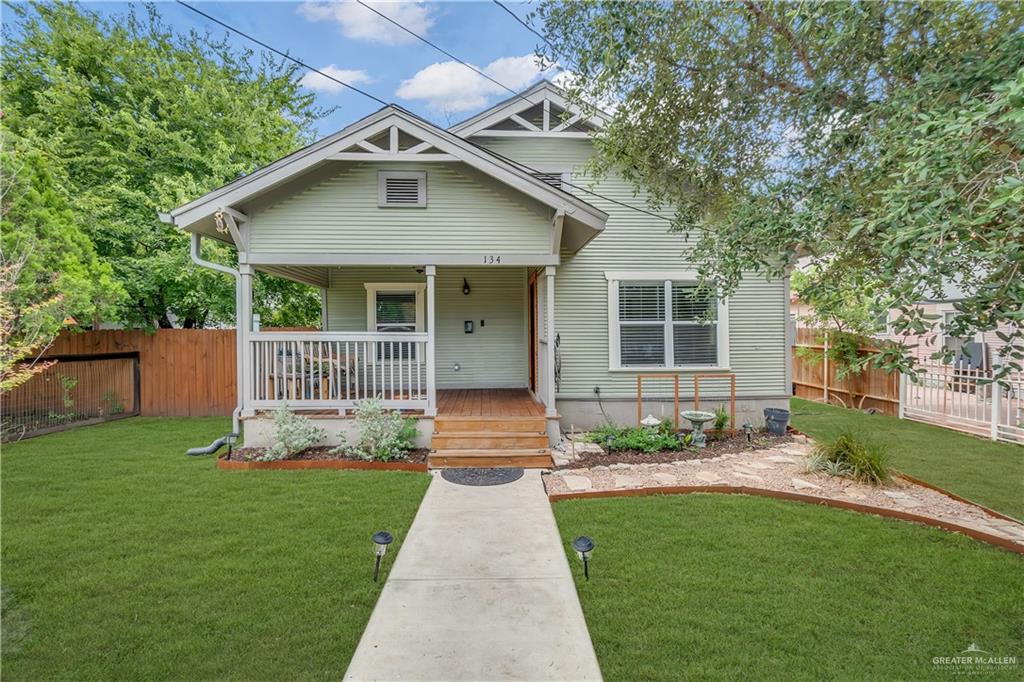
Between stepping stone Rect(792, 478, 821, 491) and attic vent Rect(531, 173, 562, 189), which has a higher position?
attic vent Rect(531, 173, 562, 189)

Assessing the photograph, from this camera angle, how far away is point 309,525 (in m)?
4.52

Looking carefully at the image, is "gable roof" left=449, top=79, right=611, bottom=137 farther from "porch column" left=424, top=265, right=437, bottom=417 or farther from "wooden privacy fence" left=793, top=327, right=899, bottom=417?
"wooden privacy fence" left=793, top=327, right=899, bottom=417

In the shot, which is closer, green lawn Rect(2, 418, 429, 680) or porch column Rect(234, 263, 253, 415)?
green lawn Rect(2, 418, 429, 680)

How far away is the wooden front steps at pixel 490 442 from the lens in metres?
6.60

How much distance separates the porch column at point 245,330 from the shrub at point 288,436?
623 mm

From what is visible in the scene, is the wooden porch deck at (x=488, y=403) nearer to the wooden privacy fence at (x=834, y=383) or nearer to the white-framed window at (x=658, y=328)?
the white-framed window at (x=658, y=328)

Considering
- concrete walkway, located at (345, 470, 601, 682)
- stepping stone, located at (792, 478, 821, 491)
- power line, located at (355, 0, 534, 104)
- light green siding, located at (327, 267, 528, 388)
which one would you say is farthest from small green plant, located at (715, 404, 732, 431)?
power line, located at (355, 0, 534, 104)

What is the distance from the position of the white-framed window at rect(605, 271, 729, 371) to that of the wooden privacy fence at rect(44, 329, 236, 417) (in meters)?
8.64

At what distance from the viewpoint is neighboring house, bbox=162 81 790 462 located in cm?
700

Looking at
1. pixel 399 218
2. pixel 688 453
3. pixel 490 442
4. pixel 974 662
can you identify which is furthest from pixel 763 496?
pixel 399 218

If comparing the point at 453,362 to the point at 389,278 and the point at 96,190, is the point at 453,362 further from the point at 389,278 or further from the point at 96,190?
the point at 96,190

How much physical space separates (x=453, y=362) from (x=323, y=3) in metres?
7.16

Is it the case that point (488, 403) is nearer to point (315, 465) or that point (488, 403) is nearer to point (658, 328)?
point (315, 465)

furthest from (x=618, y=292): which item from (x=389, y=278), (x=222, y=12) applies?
(x=222, y=12)
